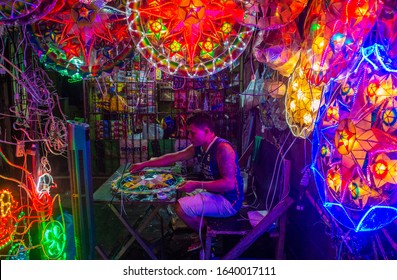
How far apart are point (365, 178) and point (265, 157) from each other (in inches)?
77.2

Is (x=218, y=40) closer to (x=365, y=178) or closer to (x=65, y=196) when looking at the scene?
(x=365, y=178)

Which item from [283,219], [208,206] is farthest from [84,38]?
[283,219]

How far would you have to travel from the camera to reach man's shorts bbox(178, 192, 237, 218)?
113 inches

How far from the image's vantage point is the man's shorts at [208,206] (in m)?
2.88

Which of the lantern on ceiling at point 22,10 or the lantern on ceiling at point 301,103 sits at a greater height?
the lantern on ceiling at point 22,10

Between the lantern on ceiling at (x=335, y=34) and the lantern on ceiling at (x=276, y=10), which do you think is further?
the lantern on ceiling at (x=276, y=10)

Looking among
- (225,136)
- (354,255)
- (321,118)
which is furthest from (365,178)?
(225,136)

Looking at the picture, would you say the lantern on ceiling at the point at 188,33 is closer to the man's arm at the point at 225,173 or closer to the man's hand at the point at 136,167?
the man's arm at the point at 225,173

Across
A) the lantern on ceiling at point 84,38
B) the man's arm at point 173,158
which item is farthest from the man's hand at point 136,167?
the lantern on ceiling at point 84,38

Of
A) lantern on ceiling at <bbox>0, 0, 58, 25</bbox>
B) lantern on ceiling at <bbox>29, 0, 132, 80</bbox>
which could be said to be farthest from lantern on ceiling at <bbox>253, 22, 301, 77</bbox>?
lantern on ceiling at <bbox>0, 0, 58, 25</bbox>

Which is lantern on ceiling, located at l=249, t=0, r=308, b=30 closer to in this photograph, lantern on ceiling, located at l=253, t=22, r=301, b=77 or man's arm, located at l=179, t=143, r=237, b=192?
lantern on ceiling, located at l=253, t=22, r=301, b=77

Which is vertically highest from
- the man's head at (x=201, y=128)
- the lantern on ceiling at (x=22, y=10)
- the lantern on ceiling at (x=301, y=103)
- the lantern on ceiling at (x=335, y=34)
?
the lantern on ceiling at (x=22, y=10)

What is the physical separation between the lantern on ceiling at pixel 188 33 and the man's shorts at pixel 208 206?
1128 mm

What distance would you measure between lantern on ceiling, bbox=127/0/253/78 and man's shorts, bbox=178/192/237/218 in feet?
3.70
